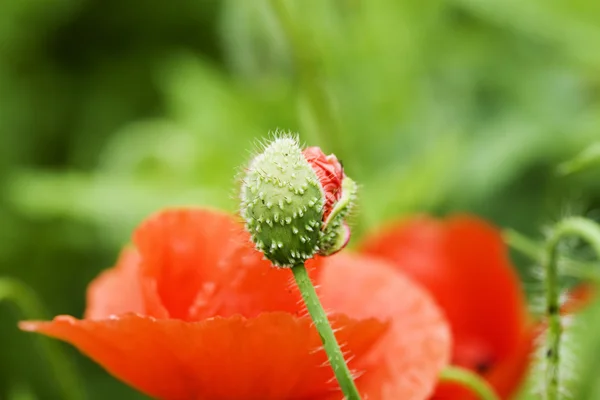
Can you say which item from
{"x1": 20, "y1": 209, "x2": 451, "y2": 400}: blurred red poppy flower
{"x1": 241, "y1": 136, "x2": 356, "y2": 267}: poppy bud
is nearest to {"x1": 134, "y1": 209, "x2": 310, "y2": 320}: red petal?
{"x1": 20, "y1": 209, "x2": 451, "y2": 400}: blurred red poppy flower

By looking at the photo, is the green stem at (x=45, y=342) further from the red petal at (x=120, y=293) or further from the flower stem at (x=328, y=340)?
the flower stem at (x=328, y=340)

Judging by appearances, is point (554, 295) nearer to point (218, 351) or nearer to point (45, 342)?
point (218, 351)

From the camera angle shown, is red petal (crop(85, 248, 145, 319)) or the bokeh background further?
the bokeh background

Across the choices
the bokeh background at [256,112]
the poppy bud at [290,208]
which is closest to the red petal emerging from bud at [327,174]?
the poppy bud at [290,208]

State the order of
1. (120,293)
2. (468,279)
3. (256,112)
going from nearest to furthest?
1. (120,293)
2. (468,279)
3. (256,112)

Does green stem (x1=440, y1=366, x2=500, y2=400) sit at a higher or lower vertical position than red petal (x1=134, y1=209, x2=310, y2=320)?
lower

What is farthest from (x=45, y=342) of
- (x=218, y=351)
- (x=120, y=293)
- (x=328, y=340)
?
(x=328, y=340)

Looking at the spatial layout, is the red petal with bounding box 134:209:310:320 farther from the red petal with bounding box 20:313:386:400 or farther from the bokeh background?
the bokeh background
